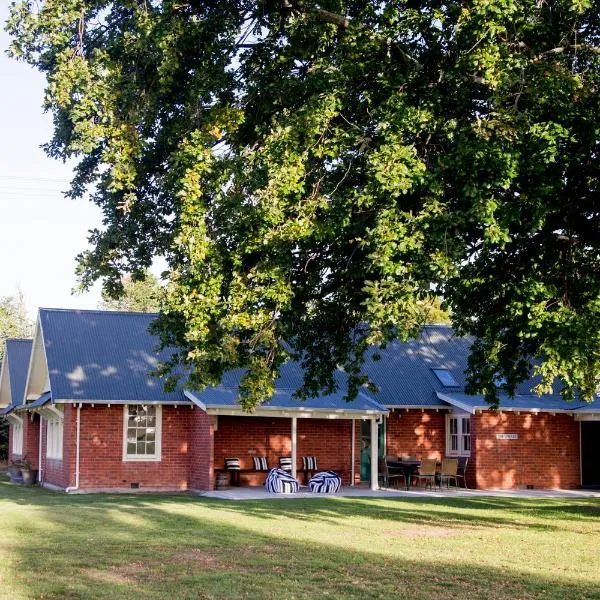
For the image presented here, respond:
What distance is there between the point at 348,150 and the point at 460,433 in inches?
741

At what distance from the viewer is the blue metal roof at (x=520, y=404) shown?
30312 mm

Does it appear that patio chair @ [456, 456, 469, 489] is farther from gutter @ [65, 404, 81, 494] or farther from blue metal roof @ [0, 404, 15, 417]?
blue metal roof @ [0, 404, 15, 417]

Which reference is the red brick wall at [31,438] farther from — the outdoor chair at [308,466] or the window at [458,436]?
the window at [458,436]

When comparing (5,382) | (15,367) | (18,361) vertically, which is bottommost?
(5,382)

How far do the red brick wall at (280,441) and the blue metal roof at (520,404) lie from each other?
3221 mm

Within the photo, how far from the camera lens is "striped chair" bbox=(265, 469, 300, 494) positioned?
27484mm

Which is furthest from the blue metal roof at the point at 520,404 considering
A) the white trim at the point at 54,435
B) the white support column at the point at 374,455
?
the white trim at the point at 54,435

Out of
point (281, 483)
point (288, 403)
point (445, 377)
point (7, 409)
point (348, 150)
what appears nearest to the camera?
point (348, 150)

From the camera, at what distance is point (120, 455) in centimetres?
2873

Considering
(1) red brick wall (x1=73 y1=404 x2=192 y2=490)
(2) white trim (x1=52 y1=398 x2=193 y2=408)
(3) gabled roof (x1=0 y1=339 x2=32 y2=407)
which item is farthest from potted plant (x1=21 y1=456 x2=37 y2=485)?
(2) white trim (x1=52 y1=398 x2=193 y2=408)

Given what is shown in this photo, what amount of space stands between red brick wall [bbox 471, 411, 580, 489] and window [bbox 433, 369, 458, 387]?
78.4 inches

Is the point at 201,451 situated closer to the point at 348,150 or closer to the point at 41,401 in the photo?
the point at 41,401

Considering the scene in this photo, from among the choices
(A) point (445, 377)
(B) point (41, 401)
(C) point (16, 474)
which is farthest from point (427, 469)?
(C) point (16, 474)

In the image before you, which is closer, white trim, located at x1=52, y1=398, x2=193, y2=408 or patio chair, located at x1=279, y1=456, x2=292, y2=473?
white trim, located at x1=52, y1=398, x2=193, y2=408
